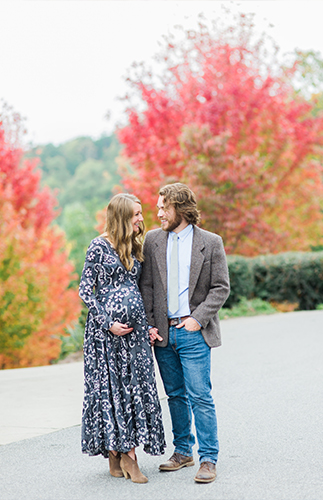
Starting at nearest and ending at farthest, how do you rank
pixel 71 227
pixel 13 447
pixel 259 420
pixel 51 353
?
pixel 13 447, pixel 259 420, pixel 51 353, pixel 71 227

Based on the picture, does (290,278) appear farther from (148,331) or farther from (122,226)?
(122,226)

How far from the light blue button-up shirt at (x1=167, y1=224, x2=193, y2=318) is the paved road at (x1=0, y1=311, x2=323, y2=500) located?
1.13 metres

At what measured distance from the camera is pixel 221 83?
15273 millimetres

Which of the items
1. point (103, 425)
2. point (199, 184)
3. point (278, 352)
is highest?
point (199, 184)

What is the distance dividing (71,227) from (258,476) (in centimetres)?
3803

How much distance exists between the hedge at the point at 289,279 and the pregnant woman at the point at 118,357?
913 cm

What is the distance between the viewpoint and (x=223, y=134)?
1406 cm

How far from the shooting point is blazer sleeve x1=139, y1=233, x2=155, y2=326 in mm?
4199

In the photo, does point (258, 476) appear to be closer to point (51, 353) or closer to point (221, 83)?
point (221, 83)

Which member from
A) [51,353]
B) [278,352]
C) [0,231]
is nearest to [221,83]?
[0,231]

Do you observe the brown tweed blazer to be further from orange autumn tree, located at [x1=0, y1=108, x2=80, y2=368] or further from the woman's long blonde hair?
orange autumn tree, located at [x1=0, y1=108, x2=80, y2=368]

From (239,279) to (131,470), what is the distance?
8.89 meters

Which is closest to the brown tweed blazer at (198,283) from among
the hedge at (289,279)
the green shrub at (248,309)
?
the green shrub at (248,309)

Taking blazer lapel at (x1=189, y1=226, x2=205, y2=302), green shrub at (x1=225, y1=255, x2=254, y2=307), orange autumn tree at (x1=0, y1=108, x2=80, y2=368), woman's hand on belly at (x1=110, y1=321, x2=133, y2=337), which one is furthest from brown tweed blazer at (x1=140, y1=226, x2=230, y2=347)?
orange autumn tree at (x1=0, y1=108, x2=80, y2=368)
